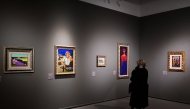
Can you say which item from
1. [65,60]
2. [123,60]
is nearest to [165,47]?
[123,60]

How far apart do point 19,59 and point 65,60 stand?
4.05 ft

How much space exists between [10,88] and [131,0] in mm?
5043

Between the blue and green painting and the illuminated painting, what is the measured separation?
10.9ft

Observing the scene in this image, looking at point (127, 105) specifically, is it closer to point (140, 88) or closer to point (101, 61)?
point (140, 88)

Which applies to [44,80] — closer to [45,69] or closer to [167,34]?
[45,69]

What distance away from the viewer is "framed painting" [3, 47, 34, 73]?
402 cm

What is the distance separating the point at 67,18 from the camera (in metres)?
5.03

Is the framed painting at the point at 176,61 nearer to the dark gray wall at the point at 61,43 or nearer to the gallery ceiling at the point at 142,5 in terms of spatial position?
the gallery ceiling at the point at 142,5

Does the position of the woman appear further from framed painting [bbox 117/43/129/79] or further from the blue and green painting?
the blue and green painting

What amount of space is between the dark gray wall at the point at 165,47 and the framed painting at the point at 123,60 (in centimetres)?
84

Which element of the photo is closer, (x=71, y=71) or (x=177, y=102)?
(x=71, y=71)

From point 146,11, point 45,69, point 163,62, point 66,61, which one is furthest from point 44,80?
point 146,11

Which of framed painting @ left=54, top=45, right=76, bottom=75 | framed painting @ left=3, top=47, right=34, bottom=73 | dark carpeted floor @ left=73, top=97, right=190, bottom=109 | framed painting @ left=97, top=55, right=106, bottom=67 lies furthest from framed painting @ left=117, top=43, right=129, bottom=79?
framed painting @ left=3, top=47, right=34, bottom=73

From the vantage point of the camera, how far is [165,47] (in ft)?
20.9
